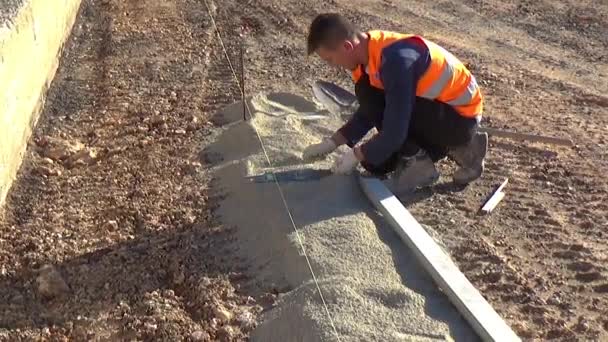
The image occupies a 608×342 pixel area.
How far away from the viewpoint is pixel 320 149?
4.74m

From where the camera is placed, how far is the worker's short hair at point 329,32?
13.3 ft

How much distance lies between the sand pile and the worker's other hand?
2.1 inches

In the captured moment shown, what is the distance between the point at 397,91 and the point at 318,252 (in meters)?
0.84

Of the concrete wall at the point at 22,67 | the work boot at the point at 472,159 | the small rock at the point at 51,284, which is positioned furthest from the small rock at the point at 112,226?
the work boot at the point at 472,159

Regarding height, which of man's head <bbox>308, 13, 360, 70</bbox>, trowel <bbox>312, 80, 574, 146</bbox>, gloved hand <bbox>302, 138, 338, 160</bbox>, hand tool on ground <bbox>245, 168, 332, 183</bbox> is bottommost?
trowel <bbox>312, 80, 574, 146</bbox>

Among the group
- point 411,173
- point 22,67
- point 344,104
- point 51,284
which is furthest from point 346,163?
point 22,67

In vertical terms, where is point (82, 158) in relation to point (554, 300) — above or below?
below

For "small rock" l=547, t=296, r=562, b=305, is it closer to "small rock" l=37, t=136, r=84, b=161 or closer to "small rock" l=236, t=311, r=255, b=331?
"small rock" l=236, t=311, r=255, b=331

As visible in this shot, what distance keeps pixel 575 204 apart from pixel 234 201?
5.87ft

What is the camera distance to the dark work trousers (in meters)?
4.56

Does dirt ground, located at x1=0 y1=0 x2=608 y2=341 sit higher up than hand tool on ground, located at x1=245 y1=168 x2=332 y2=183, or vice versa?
hand tool on ground, located at x1=245 y1=168 x2=332 y2=183

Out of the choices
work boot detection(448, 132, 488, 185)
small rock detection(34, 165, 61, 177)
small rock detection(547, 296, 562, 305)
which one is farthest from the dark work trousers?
small rock detection(34, 165, 61, 177)

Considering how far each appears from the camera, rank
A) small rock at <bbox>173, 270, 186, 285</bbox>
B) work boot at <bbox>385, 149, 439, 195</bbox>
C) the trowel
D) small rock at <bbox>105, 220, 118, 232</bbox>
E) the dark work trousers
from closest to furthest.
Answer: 1. small rock at <bbox>173, 270, 186, 285</bbox>
2. small rock at <bbox>105, 220, 118, 232</bbox>
3. the dark work trousers
4. work boot at <bbox>385, 149, 439, 195</bbox>
5. the trowel

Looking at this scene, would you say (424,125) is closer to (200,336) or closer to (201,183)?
(201,183)
